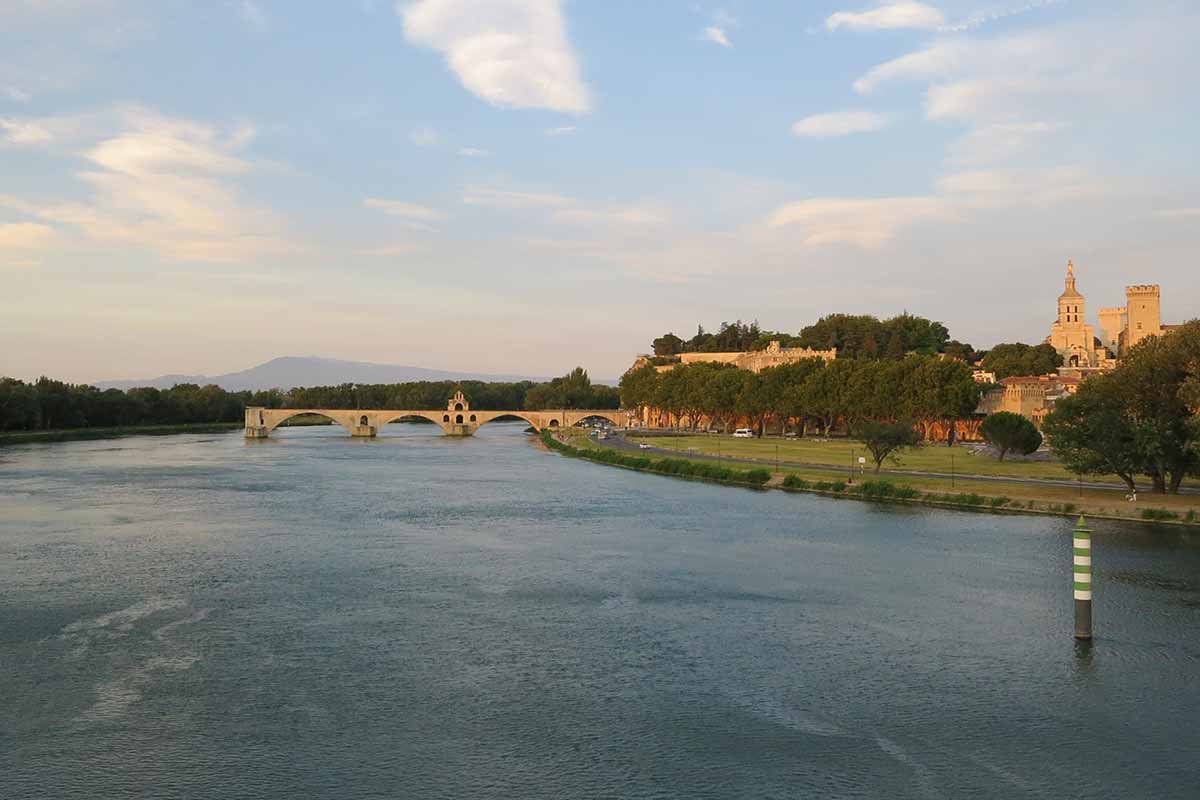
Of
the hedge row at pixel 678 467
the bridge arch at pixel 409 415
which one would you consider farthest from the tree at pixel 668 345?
the hedge row at pixel 678 467

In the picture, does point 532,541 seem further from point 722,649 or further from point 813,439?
point 813,439

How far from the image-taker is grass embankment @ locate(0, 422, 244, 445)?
84.8 m

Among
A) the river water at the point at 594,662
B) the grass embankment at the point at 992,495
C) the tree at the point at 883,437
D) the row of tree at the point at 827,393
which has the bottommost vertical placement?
the river water at the point at 594,662

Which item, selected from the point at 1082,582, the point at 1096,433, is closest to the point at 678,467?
the point at 1096,433

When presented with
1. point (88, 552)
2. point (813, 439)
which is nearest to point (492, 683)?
point (88, 552)

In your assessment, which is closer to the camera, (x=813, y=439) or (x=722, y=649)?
(x=722, y=649)

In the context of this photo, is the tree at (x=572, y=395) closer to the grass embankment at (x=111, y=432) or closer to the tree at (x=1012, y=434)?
the grass embankment at (x=111, y=432)

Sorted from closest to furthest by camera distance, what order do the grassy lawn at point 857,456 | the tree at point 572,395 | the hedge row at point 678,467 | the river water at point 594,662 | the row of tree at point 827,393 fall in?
the river water at point 594,662, the hedge row at point 678,467, the grassy lawn at point 857,456, the row of tree at point 827,393, the tree at point 572,395

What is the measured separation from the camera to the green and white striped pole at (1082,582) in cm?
1565

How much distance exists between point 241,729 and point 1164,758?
433 inches

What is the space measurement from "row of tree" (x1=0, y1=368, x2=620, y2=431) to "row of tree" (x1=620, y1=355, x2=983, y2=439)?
45370 mm

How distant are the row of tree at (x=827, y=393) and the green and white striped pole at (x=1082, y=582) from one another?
48.9 metres

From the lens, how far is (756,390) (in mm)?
84688

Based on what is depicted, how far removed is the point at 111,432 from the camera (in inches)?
3912
